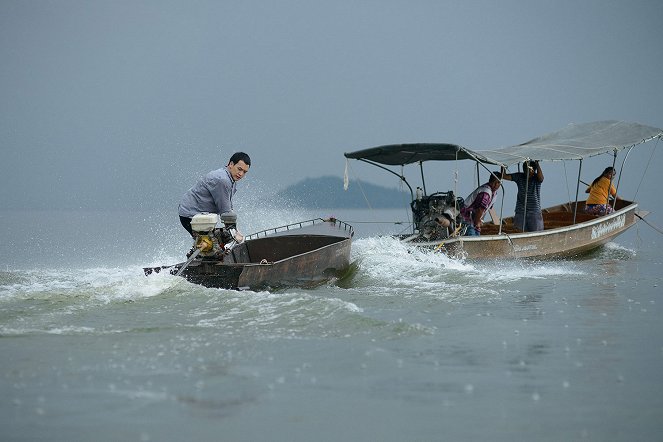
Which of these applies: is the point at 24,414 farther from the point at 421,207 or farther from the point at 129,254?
the point at 129,254

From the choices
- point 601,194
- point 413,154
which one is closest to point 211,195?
point 413,154

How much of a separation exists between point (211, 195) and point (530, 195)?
6.92 m

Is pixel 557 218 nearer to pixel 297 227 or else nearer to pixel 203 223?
pixel 297 227

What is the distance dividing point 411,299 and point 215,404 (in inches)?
177

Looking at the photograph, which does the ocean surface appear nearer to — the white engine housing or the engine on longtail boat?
the engine on longtail boat

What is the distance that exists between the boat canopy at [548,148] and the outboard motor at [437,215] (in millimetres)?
780

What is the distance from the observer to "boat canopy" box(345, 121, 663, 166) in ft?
43.5

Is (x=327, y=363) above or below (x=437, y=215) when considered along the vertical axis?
below

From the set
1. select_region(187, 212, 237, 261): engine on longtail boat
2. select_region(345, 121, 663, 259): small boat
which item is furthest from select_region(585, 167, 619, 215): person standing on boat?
select_region(187, 212, 237, 261): engine on longtail boat

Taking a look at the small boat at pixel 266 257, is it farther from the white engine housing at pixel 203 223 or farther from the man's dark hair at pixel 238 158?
the man's dark hair at pixel 238 158

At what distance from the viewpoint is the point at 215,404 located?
188 inches

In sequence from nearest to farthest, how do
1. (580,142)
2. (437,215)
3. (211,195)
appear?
1. (211,195)
2. (437,215)
3. (580,142)

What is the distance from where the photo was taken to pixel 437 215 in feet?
42.4

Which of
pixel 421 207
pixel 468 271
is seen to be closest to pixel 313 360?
pixel 468 271
